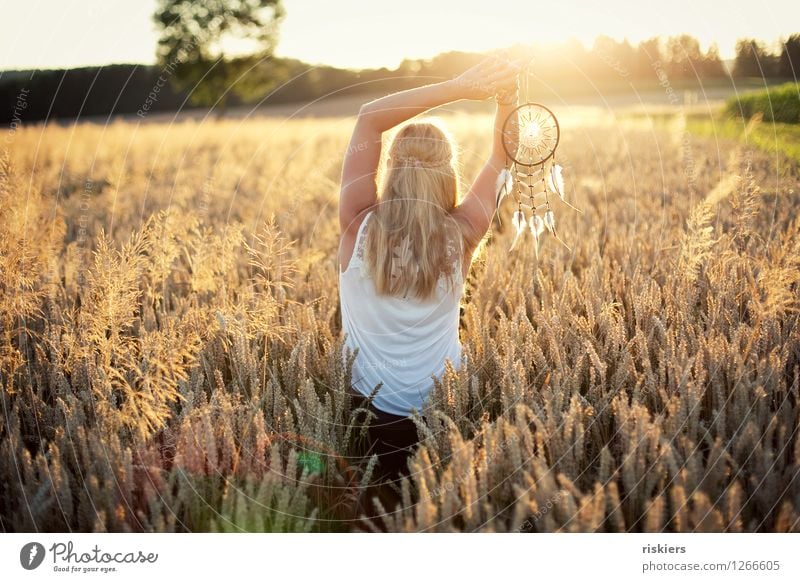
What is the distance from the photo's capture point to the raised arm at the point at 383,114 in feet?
7.38

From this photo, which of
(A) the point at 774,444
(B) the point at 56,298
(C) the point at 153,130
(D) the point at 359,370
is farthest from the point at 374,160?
(C) the point at 153,130

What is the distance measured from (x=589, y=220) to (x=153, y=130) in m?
14.1

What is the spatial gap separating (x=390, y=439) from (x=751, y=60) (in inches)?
130

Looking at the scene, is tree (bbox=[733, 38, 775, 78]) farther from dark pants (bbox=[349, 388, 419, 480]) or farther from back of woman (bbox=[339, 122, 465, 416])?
dark pants (bbox=[349, 388, 419, 480])

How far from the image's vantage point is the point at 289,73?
21750 mm

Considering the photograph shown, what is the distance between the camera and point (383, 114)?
233cm

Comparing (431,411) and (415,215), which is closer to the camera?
(431,411)

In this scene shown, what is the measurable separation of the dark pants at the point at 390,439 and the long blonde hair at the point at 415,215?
1.56ft

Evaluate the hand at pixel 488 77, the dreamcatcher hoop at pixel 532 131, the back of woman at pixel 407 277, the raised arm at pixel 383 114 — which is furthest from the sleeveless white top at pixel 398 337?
the hand at pixel 488 77

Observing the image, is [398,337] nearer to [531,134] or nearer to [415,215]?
[415,215]

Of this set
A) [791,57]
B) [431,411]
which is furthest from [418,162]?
[791,57]

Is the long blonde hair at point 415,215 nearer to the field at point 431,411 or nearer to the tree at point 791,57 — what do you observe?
the field at point 431,411

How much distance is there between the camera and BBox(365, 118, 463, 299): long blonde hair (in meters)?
2.38
